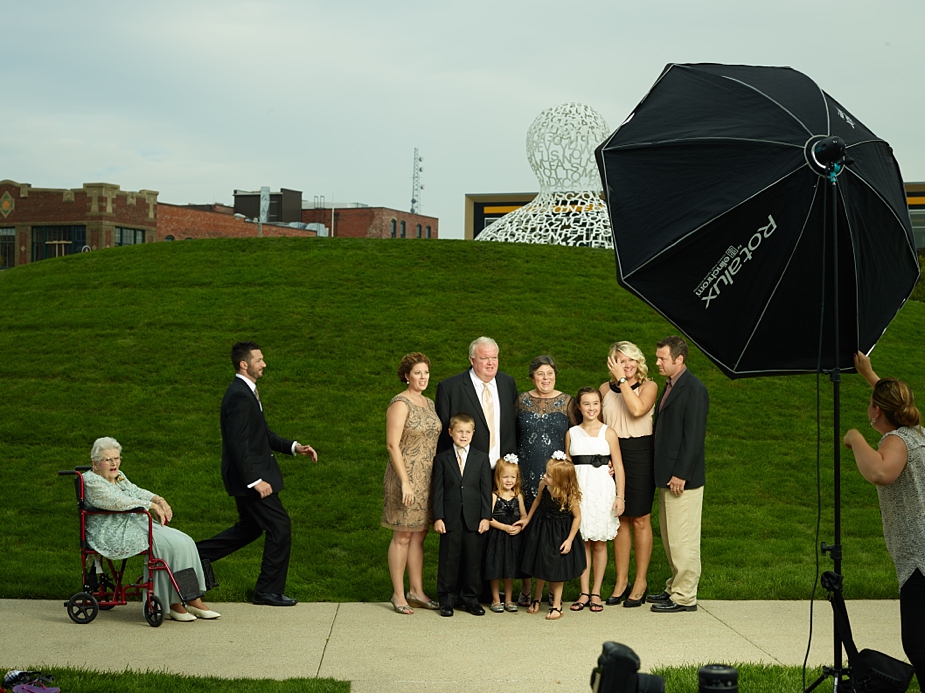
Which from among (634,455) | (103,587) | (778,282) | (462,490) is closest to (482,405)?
Answer: (462,490)

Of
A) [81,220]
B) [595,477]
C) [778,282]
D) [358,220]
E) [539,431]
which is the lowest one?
[595,477]

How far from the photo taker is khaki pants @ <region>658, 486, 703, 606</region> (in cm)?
794

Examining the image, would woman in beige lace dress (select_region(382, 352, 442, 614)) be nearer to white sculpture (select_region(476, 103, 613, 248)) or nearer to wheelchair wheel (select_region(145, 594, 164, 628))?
wheelchair wheel (select_region(145, 594, 164, 628))

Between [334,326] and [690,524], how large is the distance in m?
11.1

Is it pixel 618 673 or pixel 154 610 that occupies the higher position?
pixel 618 673

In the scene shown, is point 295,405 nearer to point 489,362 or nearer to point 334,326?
point 334,326

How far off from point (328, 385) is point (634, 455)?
8.32 m

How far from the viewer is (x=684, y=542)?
26.1 feet

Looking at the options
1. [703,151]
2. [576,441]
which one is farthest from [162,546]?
[703,151]

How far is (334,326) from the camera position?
18.1 metres

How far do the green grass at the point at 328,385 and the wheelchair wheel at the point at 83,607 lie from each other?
3.39 ft

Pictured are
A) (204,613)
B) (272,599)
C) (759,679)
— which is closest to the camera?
(759,679)

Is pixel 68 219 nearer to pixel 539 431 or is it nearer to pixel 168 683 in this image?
pixel 539 431

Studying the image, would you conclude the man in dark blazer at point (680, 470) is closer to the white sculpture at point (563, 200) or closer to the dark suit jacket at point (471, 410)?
the dark suit jacket at point (471, 410)
